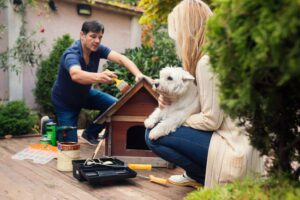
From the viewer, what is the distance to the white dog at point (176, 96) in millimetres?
2514

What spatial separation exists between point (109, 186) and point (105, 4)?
186 inches

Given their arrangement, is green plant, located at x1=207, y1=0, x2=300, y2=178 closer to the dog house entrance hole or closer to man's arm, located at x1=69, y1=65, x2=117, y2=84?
man's arm, located at x1=69, y1=65, x2=117, y2=84

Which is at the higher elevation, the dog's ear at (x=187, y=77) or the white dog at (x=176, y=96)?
the dog's ear at (x=187, y=77)

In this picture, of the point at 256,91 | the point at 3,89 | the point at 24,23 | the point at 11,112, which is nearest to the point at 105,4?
the point at 24,23

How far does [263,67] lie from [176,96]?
61.9 inches

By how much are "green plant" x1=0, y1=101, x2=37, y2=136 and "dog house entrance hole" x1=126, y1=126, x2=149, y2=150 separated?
5.87ft

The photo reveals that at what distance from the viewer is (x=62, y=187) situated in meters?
2.72

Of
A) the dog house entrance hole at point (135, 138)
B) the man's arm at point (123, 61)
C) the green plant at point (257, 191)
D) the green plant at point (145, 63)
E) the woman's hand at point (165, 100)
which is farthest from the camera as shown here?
the green plant at point (145, 63)

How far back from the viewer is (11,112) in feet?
15.3

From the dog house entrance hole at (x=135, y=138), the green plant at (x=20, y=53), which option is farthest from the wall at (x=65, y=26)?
the dog house entrance hole at (x=135, y=138)

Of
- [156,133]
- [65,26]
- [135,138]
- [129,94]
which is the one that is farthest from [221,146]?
[65,26]

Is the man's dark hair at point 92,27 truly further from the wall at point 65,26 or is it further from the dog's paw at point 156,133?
the wall at point 65,26

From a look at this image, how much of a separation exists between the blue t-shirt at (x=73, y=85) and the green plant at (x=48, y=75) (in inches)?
70.5

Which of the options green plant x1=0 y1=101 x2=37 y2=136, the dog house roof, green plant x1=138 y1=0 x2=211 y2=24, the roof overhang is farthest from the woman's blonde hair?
the roof overhang
